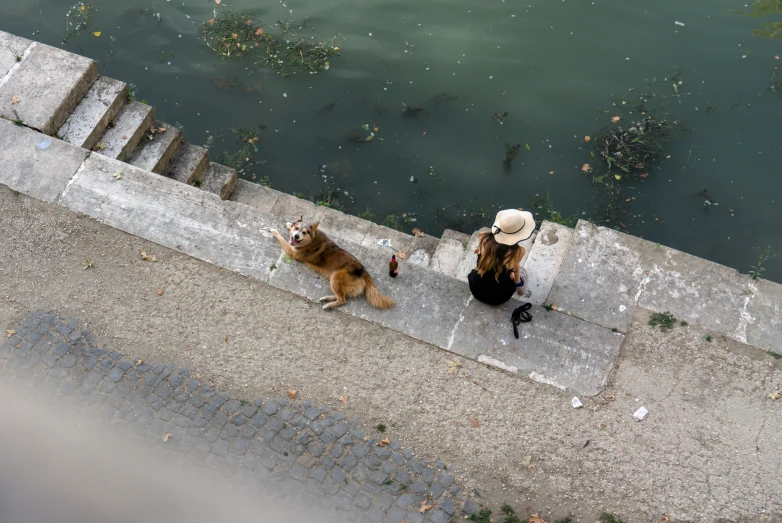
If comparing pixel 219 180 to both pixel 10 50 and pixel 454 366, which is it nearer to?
pixel 10 50

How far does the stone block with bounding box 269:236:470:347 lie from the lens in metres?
7.02

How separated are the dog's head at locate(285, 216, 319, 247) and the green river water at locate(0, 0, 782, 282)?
2497mm

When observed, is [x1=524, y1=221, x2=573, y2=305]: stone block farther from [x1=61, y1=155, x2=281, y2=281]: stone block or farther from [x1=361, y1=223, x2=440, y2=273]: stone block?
[x1=61, y1=155, x2=281, y2=281]: stone block

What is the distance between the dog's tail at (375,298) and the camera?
701 cm

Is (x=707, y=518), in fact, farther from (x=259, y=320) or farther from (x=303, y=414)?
(x=259, y=320)

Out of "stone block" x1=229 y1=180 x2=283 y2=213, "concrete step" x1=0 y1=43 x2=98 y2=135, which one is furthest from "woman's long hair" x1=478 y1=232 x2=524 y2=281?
"concrete step" x1=0 y1=43 x2=98 y2=135

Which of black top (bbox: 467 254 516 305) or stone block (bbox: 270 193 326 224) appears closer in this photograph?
black top (bbox: 467 254 516 305)

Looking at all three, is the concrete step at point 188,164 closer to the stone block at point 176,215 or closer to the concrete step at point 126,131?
the concrete step at point 126,131

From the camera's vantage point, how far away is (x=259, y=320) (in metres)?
7.06

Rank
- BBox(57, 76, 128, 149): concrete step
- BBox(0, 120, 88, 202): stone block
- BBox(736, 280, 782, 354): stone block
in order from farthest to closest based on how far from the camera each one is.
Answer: BBox(57, 76, 128, 149): concrete step, BBox(0, 120, 88, 202): stone block, BBox(736, 280, 782, 354): stone block

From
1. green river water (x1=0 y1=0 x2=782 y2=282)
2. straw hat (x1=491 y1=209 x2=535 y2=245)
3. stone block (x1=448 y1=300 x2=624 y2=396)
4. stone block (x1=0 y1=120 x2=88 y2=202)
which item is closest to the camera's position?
straw hat (x1=491 y1=209 x2=535 y2=245)

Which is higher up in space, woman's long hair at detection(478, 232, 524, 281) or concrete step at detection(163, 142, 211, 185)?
woman's long hair at detection(478, 232, 524, 281)

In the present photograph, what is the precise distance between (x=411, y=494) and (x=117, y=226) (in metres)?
4.58

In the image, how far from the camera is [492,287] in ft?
21.8
